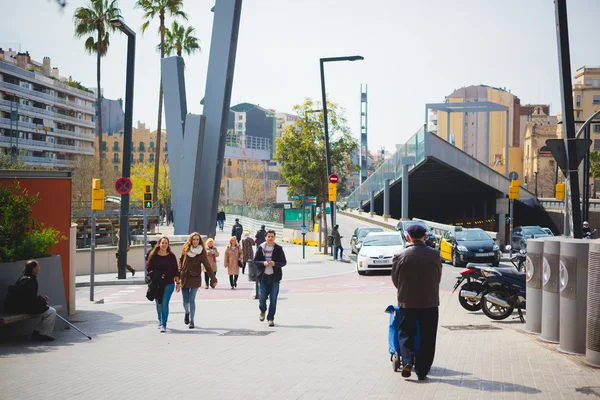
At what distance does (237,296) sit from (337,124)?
22.0 metres

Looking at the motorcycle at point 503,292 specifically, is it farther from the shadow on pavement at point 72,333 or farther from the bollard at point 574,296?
the shadow on pavement at point 72,333

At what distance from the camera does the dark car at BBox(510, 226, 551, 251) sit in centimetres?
3531

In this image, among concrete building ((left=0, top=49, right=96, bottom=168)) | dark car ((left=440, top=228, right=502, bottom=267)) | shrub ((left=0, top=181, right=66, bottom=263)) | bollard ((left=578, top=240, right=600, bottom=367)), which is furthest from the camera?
concrete building ((left=0, top=49, right=96, bottom=168))

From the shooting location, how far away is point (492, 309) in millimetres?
15023

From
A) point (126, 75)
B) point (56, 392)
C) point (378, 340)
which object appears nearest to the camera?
point (56, 392)

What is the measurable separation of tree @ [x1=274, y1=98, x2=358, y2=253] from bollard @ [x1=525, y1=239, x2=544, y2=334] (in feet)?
95.2

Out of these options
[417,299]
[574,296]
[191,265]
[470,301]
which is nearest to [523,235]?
[470,301]

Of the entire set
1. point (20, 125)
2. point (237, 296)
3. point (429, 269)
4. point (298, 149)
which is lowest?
point (237, 296)

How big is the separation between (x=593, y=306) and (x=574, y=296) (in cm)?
82

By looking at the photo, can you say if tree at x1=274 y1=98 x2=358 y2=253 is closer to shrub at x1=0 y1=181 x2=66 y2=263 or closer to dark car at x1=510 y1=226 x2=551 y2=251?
dark car at x1=510 y1=226 x2=551 y2=251

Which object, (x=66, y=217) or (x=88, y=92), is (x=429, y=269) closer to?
(x=66, y=217)

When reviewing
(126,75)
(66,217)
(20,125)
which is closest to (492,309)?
(66,217)

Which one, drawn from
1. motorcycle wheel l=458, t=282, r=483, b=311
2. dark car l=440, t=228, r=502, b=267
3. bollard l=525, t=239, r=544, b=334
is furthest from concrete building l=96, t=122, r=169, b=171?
bollard l=525, t=239, r=544, b=334

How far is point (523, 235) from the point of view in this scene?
119 ft
